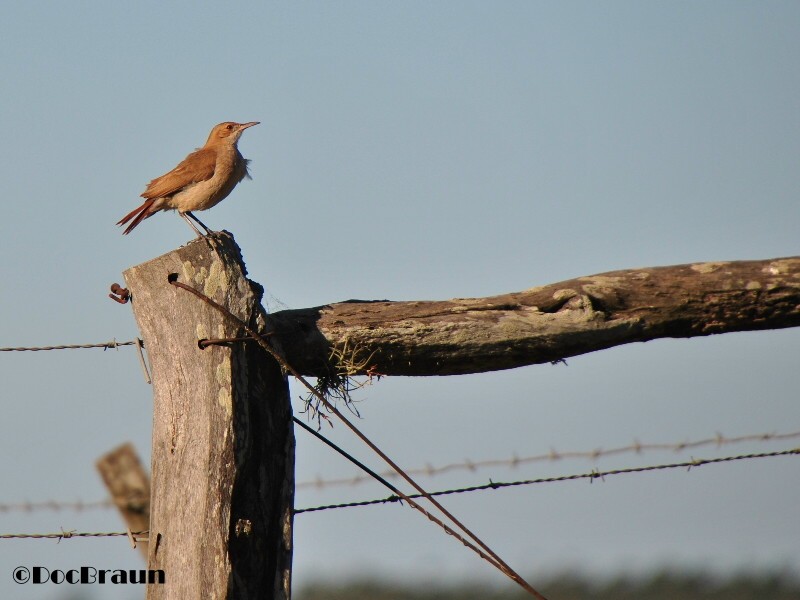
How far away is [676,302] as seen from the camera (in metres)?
4.18

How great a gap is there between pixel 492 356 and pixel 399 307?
1.40ft

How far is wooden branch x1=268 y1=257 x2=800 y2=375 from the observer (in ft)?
13.3

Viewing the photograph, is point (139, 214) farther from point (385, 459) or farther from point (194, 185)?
point (385, 459)

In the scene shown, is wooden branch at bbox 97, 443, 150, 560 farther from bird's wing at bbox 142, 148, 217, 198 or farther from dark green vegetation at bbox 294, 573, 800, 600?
dark green vegetation at bbox 294, 573, 800, 600

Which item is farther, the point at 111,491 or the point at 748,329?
the point at 111,491

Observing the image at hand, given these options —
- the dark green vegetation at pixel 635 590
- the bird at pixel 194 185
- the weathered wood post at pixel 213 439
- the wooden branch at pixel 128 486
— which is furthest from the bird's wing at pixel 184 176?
the dark green vegetation at pixel 635 590

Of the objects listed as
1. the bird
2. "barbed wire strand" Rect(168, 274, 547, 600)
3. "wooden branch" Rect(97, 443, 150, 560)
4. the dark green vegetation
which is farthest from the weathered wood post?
A: the dark green vegetation

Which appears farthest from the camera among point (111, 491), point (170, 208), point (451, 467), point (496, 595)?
point (496, 595)

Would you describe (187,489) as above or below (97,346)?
below

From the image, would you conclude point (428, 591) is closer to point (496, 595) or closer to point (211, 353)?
point (496, 595)

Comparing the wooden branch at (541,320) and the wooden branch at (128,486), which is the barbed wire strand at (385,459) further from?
the wooden branch at (128,486)

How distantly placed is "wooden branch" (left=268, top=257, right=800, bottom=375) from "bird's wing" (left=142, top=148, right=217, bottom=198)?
3640 millimetres

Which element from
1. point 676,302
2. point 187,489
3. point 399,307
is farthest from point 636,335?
point 187,489

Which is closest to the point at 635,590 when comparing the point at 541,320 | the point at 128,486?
the point at 128,486
